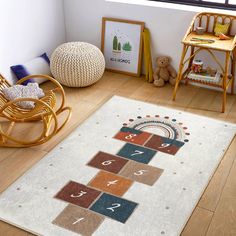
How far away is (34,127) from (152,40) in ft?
5.01

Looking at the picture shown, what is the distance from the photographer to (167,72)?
13.8 ft

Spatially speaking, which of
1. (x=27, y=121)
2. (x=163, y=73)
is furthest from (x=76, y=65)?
(x=163, y=73)

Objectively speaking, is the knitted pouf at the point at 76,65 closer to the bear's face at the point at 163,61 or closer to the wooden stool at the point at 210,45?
the bear's face at the point at 163,61

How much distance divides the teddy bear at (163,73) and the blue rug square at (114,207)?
5.85 feet

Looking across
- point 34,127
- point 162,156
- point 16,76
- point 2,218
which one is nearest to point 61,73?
point 16,76

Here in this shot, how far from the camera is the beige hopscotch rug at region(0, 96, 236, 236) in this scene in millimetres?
2484

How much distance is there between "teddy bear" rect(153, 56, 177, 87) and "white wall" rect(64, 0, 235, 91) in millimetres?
77

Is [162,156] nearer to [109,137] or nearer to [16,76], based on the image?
[109,137]

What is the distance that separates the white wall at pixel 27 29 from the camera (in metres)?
3.89

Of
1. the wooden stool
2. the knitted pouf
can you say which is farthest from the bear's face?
the knitted pouf

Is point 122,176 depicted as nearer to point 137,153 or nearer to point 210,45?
point 137,153

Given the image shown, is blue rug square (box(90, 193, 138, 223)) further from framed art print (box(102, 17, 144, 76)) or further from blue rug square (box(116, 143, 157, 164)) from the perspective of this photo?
framed art print (box(102, 17, 144, 76))

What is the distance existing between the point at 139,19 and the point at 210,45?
0.93 metres

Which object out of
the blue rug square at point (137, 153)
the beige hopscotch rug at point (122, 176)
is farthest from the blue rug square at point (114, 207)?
the blue rug square at point (137, 153)
